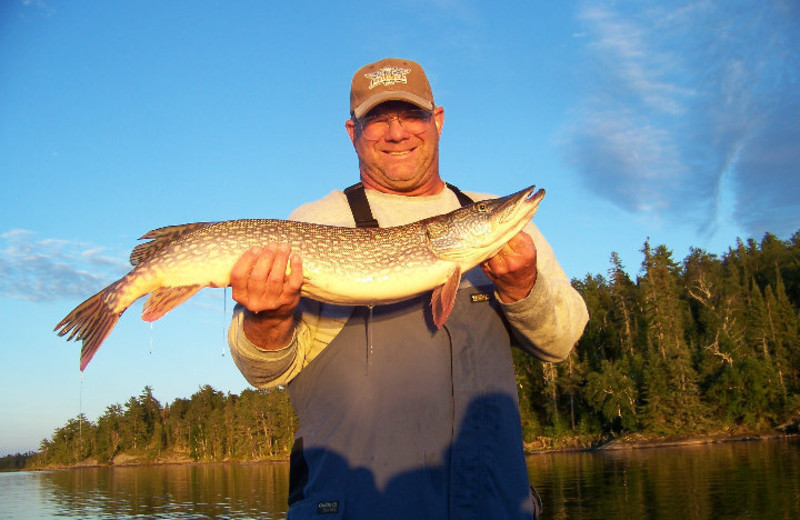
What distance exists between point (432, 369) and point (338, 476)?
674 millimetres

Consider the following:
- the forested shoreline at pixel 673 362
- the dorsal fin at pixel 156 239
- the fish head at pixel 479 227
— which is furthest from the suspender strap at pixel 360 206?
the forested shoreline at pixel 673 362

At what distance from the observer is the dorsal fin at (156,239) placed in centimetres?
362

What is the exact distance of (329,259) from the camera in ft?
11.0

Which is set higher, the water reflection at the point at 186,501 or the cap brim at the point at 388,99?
the cap brim at the point at 388,99

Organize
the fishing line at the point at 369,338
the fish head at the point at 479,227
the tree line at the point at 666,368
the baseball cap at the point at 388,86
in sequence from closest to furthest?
the fishing line at the point at 369,338 < the fish head at the point at 479,227 < the baseball cap at the point at 388,86 < the tree line at the point at 666,368

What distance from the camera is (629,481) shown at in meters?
27.3

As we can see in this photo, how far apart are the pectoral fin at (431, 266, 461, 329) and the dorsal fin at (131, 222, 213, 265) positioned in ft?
4.93

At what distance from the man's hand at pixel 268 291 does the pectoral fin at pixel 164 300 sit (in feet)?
1.23

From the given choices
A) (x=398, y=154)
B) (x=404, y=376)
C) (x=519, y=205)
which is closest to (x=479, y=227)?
(x=519, y=205)

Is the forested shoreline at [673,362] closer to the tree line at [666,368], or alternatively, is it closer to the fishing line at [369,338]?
the tree line at [666,368]

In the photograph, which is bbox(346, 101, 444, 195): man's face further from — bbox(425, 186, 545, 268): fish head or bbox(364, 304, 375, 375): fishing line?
bbox(364, 304, 375, 375): fishing line

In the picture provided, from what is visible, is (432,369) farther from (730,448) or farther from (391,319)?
(730,448)

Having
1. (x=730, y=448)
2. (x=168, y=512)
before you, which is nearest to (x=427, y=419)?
(x=168, y=512)

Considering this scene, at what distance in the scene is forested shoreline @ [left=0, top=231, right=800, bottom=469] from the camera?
4588cm
